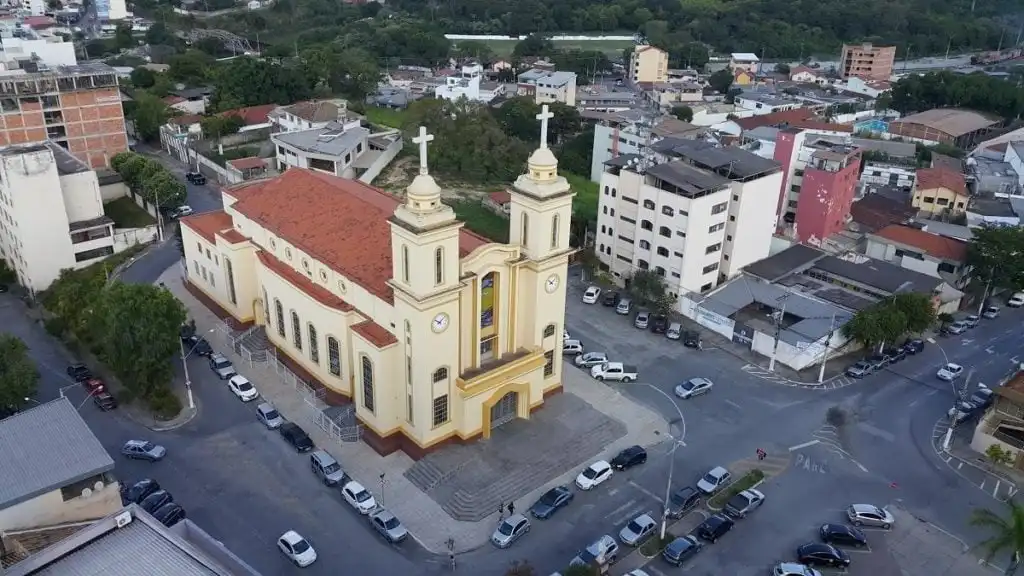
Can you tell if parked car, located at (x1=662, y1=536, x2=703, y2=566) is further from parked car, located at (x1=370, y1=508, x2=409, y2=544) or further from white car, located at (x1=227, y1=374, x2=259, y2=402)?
white car, located at (x1=227, y1=374, x2=259, y2=402)

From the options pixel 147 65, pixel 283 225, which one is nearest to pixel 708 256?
pixel 283 225

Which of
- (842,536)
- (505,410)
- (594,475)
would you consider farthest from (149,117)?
(842,536)

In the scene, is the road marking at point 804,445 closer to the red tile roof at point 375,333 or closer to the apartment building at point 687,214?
the apartment building at point 687,214

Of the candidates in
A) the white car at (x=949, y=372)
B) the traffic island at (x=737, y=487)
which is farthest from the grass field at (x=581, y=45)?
the traffic island at (x=737, y=487)

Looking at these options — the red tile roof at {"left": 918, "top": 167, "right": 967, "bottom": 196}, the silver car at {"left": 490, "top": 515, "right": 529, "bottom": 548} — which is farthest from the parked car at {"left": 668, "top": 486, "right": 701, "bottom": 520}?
the red tile roof at {"left": 918, "top": 167, "right": 967, "bottom": 196}

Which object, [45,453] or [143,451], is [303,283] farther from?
[45,453]

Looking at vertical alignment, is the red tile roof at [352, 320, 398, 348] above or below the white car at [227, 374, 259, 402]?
above
